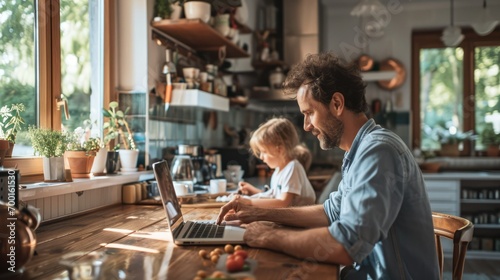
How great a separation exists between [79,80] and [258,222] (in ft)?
4.22

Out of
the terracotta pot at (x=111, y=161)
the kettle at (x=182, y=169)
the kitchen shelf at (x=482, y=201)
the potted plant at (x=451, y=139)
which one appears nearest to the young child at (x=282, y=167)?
the kettle at (x=182, y=169)

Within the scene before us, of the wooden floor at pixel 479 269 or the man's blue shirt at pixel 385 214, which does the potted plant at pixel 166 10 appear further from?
the wooden floor at pixel 479 269

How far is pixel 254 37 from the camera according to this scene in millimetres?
4793

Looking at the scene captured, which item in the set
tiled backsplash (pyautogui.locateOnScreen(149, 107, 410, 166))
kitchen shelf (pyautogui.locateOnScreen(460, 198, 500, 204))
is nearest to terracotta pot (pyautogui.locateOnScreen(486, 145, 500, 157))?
kitchen shelf (pyautogui.locateOnScreen(460, 198, 500, 204))

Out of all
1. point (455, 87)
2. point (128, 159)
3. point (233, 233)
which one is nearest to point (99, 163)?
point (128, 159)

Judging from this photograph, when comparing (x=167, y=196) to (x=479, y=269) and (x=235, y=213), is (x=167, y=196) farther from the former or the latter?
(x=479, y=269)

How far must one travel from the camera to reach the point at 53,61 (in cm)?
204

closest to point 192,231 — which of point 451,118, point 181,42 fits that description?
point 181,42

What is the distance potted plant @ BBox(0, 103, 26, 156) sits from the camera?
5.58ft

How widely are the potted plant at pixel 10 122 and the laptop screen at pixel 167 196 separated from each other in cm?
55

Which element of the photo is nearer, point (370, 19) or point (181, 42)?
point (181, 42)

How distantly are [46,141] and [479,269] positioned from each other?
3.79 meters

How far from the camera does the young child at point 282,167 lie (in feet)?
7.36

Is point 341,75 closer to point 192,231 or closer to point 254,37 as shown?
point 192,231
